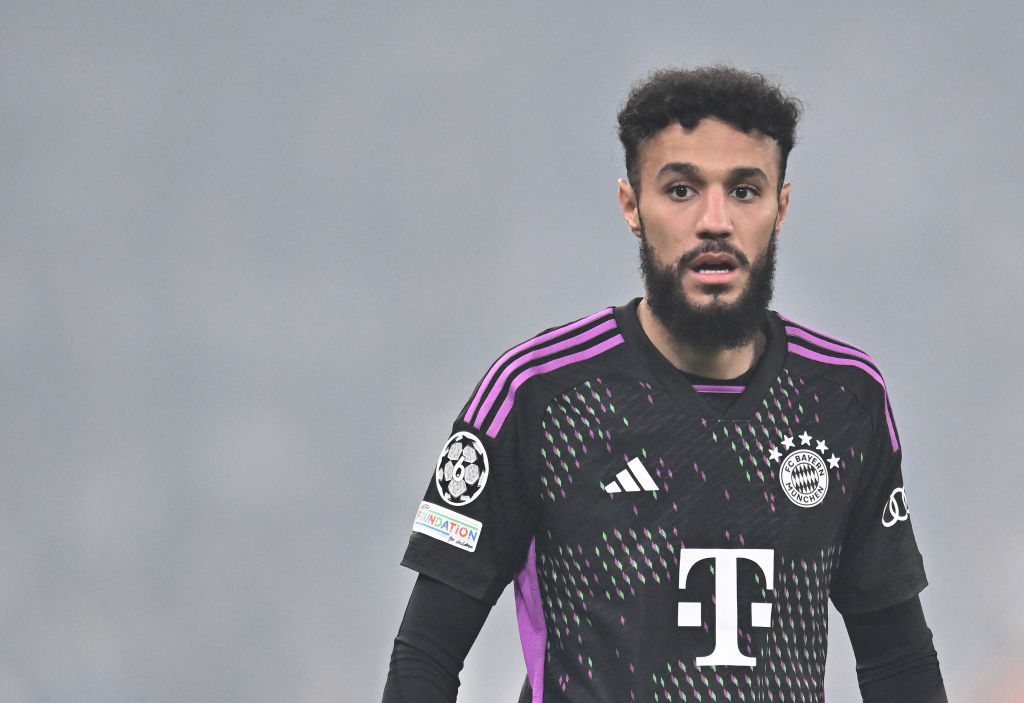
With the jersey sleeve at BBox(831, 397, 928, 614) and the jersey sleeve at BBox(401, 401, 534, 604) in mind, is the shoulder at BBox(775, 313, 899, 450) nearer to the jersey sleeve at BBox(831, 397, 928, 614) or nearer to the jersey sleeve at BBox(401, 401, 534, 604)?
the jersey sleeve at BBox(831, 397, 928, 614)

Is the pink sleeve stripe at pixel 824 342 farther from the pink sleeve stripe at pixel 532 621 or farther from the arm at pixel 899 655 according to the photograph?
the pink sleeve stripe at pixel 532 621

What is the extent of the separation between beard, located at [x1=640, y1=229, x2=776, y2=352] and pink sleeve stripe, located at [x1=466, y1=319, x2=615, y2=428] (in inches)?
6.6

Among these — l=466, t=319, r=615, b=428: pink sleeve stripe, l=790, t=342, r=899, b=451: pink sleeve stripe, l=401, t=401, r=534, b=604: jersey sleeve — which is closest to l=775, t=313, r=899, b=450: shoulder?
l=790, t=342, r=899, b=451: pink sleeve stripe

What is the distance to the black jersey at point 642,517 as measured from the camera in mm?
4383

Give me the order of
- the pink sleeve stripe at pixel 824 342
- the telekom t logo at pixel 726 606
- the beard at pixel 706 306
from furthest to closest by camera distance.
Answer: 1. the pink sleeve stripe at pixel 824 342
2. the beard at pixel 706 306
3. the telekom t logo at pixel 726 606

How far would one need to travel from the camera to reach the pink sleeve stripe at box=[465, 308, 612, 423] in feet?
15.1

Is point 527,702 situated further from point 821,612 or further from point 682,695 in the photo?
point 821,612

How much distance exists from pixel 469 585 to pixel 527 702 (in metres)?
0.38

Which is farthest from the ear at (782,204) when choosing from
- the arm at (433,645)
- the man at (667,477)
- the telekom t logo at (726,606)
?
the arm at (433,645)

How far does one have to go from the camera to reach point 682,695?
4.33 meters

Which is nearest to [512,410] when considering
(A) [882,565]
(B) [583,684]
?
(B) [583,684]

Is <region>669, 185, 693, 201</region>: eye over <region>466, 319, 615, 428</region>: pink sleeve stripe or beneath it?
over

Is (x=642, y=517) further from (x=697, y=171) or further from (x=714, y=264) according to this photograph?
(x=697, y=171)

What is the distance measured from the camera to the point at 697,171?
4465 mm
